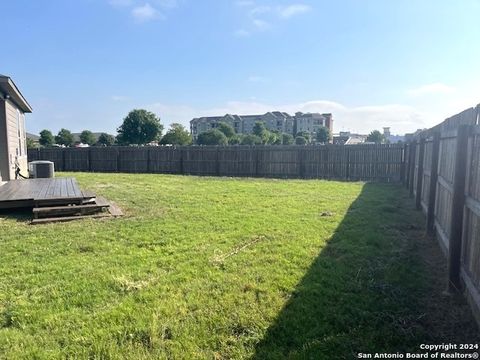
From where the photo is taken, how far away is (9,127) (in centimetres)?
1055

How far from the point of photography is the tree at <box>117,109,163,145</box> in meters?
48.4

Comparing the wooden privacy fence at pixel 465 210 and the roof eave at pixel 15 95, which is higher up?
the roof eave at pixel 15 95

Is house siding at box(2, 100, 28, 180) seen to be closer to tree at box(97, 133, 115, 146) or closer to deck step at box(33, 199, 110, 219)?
deck step at box(33, 199, 110, 219)

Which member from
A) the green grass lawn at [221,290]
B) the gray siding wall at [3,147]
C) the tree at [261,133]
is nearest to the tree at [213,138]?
the tree at [261,133]

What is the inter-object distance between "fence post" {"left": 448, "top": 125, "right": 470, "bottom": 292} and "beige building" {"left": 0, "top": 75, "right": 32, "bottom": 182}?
1011cm

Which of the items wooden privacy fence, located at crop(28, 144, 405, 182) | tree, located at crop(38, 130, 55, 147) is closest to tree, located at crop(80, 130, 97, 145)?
tree, located at crop(38, 130, 55, 147)

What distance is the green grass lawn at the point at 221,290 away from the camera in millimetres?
2488

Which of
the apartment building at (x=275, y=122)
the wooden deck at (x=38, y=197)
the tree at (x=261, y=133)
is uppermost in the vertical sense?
the apartment building at (x=275, y=122)

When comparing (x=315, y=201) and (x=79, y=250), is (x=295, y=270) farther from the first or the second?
(x=315, y=201)

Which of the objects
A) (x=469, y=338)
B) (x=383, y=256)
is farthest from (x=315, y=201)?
(x=469, y=338)

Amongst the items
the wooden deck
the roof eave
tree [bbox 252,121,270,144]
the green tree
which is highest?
tree [bbox 252,121,270,144]

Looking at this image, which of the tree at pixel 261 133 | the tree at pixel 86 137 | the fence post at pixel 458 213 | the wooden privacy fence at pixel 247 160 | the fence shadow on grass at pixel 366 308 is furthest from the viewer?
the tree at pixel 86 137

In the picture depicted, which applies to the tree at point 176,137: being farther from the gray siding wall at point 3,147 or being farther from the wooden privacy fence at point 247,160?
the gray siding wall at point 3,147

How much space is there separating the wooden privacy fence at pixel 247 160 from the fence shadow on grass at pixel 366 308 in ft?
33.2
